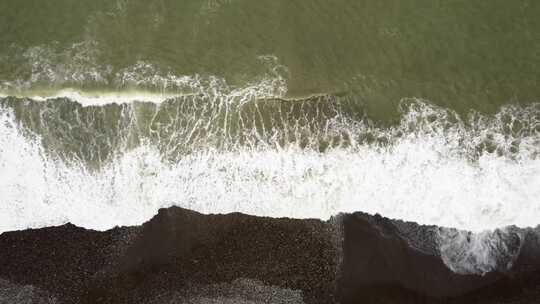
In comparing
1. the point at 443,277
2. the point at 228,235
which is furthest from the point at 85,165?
the point at 443,277

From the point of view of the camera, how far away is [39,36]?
19.3ft

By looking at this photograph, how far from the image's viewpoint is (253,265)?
5438 mm

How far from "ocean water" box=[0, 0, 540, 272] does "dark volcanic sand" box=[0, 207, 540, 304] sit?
0.76 ft

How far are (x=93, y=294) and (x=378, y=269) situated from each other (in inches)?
134

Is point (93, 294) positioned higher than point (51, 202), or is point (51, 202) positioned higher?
point (51, 202)

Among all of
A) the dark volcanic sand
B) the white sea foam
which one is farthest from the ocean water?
the dark volcanic sand

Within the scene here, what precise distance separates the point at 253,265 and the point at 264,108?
6.35ft

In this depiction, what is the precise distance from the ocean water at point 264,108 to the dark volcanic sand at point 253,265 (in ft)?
0.76

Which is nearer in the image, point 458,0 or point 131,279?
point 131,279

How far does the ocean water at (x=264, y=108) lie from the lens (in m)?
5.63

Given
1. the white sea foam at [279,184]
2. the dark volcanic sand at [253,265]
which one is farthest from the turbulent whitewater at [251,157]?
the dark volcanic sand at [253,265]

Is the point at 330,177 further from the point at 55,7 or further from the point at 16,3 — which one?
the point at 16,3

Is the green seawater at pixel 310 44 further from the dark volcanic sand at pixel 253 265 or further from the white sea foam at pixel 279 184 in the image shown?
the dark volcanic sand at pixel 253 265

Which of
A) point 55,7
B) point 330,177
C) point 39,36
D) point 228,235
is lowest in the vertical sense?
point 228,235
